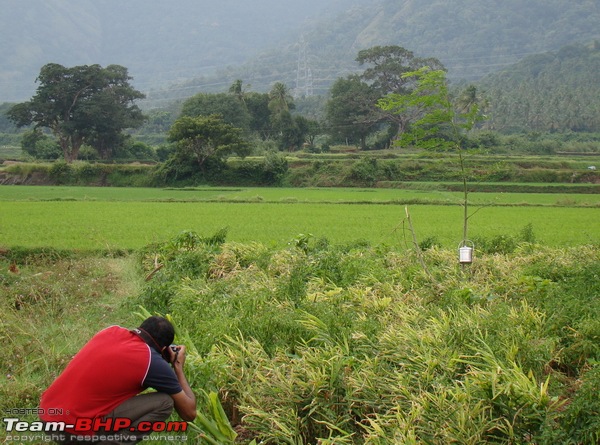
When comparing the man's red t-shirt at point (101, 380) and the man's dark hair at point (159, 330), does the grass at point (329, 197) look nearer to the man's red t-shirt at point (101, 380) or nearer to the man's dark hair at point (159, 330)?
the man's dark hair at point (159, 330)

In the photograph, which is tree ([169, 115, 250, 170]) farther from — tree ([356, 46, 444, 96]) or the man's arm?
the man's arm

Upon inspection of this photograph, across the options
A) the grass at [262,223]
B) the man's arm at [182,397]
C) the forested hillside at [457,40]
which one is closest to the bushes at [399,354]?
the man's arm at [182,397]

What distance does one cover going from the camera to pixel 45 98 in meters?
46.7

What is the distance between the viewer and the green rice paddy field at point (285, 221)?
14.0 metres

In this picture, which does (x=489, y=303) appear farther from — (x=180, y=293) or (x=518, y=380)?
(x=180, y=293)

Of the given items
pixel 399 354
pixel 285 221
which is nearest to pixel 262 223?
pixel 285 221

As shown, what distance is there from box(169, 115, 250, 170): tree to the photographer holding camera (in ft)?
110

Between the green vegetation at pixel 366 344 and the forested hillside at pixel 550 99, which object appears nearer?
the green vegetation at pixel 366 344

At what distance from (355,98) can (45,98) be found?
2826 cm

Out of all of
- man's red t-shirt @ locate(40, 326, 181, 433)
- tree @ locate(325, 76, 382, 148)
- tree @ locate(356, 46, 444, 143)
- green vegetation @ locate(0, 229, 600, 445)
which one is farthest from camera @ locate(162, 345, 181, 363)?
tree @ locate(356, 46, 444, 143)

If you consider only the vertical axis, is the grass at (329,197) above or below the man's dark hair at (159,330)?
below

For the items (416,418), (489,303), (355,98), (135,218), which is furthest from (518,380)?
(355,98)

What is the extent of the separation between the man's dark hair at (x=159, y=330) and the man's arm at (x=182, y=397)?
219 mm

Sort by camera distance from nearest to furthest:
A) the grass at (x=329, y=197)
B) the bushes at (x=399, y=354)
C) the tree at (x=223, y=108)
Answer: the bushes at (x=399, y=354) < the grass at (x=329, y=197) < the tree at (x=223, y=108)
